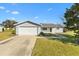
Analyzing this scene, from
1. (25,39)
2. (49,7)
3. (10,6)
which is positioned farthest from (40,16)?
(25,39)

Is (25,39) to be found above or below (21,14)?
below

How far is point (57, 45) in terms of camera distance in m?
9.48

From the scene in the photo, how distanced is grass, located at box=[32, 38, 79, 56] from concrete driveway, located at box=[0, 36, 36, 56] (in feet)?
1.33

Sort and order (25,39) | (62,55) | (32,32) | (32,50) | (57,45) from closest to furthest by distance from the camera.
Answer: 1. (62,55)
2. (32,50)
3. (57,45)
4. (25,39)
5. (32,32)

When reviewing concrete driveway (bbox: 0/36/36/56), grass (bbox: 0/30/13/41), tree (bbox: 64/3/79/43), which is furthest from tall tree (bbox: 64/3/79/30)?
grass (bbox: 0/30/13/41)

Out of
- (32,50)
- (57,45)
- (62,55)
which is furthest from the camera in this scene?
(57,45)

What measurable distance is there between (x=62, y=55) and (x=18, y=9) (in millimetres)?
2891

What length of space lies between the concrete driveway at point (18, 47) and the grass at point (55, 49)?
40cm

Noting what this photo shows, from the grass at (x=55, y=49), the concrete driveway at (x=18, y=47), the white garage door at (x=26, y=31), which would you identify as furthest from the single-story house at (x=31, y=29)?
the grass at (x=55, y=49)

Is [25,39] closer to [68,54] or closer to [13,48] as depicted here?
[13,48]

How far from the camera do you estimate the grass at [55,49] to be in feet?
27.0

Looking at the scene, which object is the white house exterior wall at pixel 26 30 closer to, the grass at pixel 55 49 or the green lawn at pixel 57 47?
the green lawn at pixel 57 47

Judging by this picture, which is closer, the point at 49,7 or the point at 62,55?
the point at 62,55

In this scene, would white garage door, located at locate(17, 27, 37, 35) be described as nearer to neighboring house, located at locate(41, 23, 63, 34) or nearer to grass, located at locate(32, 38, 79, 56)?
neighboring house, located at locate(41, 23, 63, 34)
